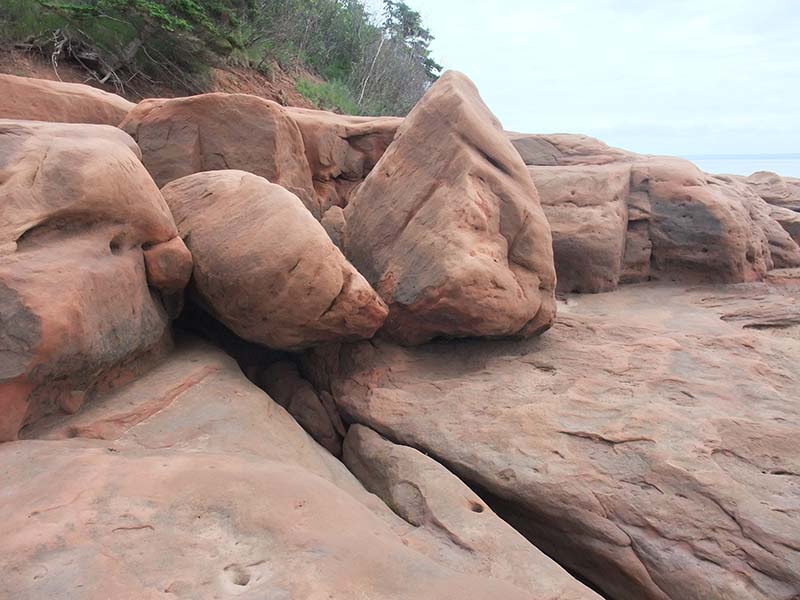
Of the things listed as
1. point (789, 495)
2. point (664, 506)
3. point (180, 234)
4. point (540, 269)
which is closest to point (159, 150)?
point (180, 234)

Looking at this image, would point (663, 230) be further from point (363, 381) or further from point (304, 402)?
point (304, 402)

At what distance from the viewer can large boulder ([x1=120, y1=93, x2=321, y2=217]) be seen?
4.21m

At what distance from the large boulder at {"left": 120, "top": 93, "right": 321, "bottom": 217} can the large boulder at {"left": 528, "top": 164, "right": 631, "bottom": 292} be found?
214cm

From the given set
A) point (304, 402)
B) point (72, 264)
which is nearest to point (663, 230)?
point (304, 402)

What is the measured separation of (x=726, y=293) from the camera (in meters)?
4.72

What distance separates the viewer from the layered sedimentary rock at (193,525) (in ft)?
5.39

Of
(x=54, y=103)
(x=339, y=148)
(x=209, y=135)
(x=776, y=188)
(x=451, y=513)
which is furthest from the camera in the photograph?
(x=776, y=188)

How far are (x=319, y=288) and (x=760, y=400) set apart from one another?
223 cm

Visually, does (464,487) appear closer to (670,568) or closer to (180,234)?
(670,568)

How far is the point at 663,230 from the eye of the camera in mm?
5047

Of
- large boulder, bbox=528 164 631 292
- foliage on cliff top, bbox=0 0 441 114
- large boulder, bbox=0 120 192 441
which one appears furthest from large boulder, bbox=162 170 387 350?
foliage on cliff top, bbox=0 0 441 114

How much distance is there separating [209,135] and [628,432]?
127 inches

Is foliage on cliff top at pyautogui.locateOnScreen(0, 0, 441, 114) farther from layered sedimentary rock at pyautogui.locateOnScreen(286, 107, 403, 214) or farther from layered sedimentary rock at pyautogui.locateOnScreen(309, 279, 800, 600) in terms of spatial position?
layered sedimentary rock at pyautogui.locateOnScreen(309, 279, 800, 600)

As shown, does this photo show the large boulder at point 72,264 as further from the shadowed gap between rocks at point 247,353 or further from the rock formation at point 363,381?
the shadowed gap between rocks at point 247,353
